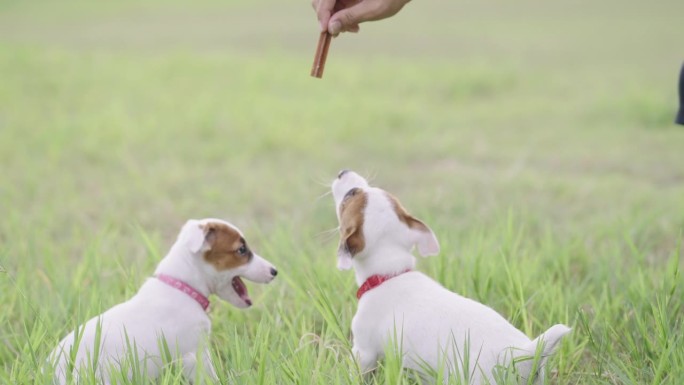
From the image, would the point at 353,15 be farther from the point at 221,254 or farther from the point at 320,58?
the point at 221,254

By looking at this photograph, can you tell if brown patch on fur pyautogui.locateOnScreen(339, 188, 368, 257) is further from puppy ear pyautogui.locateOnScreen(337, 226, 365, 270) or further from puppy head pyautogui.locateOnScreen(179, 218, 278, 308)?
puppy head pyautogui.locateOnScreen(179, 218, 278, 308)

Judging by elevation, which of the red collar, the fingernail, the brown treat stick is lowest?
the red collar

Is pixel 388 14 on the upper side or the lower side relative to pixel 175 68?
upper

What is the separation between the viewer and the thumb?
3.42 metres

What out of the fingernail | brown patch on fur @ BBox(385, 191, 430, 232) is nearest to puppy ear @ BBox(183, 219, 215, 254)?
brown patch on fur @ BBox(385, 191, 430, 232)

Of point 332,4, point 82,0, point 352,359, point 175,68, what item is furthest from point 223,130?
point 82,0

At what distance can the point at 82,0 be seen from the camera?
21.6m

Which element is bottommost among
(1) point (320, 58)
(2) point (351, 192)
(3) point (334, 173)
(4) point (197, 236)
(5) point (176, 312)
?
(3) point (334, 173)

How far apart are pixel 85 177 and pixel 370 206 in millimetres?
4069

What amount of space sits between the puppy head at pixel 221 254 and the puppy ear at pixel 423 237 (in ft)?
1.93

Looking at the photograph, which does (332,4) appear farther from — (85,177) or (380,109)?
(380,109)

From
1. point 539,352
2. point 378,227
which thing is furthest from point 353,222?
point 539,352

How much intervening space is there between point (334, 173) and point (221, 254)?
3.55 metres

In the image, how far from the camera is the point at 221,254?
10.6 feet
